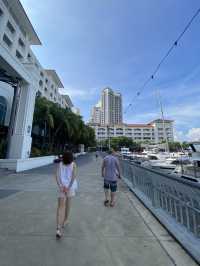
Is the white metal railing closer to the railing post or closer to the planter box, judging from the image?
the railing post

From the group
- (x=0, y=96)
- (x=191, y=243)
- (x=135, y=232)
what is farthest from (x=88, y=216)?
(x=0, y=96)

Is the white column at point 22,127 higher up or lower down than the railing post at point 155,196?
higher up

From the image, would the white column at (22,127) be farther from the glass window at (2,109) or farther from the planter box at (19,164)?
the glass window at (2,109)

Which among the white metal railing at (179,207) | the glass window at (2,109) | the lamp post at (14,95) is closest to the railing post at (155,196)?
the white metal railing at (179,207)

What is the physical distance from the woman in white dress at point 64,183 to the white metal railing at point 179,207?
197 cm

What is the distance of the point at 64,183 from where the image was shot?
329 centimetres

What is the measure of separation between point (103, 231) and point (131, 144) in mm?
88399

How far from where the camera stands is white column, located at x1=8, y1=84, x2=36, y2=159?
14117 mm

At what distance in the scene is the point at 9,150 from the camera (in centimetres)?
1405

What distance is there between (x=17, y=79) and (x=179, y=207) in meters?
15.1

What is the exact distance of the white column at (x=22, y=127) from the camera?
14.1 m

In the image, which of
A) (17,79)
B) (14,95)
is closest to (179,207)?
(14,95)

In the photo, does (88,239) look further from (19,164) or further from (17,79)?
(17,79)

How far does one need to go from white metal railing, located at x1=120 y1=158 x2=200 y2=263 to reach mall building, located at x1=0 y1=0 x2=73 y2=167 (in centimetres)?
1226
